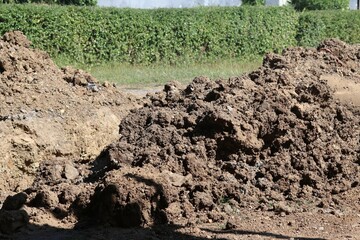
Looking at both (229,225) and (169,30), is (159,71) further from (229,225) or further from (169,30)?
(229,225)

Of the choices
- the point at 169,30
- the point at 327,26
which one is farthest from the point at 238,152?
the point at 327,26

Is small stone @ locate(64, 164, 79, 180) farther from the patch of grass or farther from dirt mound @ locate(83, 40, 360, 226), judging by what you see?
the patch of grass

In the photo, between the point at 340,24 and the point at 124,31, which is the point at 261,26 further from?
the point at 124,31

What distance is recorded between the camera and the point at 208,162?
7.52 metres

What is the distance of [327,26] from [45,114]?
20791mm

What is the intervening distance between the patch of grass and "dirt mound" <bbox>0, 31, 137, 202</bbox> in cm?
857

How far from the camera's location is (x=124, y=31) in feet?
77.1

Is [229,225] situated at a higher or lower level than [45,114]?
lower

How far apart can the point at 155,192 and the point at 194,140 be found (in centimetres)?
103

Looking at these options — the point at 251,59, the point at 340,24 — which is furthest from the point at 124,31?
the point at 340,24

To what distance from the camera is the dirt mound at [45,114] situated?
9.01 m

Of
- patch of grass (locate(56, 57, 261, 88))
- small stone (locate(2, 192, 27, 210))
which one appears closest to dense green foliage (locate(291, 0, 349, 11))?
patch of grass (locate(56, 57, 261, 88))

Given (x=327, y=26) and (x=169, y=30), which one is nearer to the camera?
(x=169, y=30)

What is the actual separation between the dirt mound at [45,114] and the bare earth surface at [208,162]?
18 millimetres
